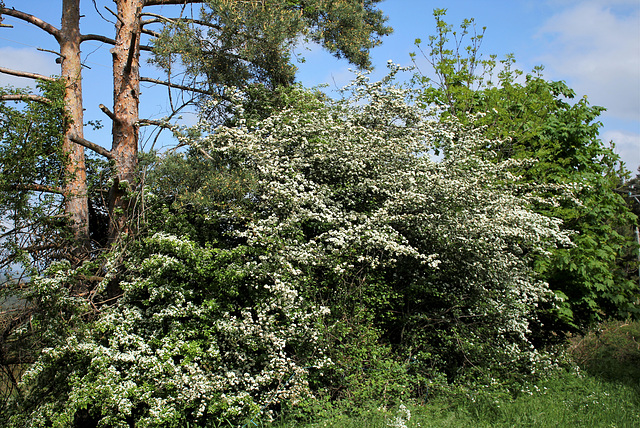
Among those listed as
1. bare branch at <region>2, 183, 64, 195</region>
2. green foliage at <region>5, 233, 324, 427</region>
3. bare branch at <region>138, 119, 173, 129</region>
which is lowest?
green foliage at <region>5, 233, 324, 427</region>

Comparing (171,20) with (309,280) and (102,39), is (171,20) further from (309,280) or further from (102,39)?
(309,280)

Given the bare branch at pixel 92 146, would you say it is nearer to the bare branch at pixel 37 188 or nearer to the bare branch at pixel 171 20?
the bare branch at pixel 37 188

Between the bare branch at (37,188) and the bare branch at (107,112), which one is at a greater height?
the bare branch at (107,112)

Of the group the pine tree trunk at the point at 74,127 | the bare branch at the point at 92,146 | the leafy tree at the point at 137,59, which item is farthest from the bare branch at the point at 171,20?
the bare branch at the point at 92,146

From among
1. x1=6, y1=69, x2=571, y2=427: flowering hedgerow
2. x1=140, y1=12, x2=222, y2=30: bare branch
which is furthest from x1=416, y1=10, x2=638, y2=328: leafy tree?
x1=140, y1=12, x2=222, y2=30: bare branch

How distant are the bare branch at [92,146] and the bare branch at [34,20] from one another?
226cm

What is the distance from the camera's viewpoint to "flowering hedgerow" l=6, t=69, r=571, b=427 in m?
5.67

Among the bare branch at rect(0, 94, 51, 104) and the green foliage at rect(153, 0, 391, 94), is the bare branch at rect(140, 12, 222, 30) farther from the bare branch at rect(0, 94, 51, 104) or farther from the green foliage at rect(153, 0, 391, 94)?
the bare branch at rect(0, 94, 51, 104)

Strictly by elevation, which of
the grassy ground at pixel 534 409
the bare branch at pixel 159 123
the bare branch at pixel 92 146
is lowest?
the grassy ground at pixel 534 409

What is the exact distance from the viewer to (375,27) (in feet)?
40.4

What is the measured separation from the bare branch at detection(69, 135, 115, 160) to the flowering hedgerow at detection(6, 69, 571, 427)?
1.39 metres

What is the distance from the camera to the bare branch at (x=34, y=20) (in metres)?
8.00

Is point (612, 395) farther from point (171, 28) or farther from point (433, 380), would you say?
point (171, 28)

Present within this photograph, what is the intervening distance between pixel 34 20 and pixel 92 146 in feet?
8.88
